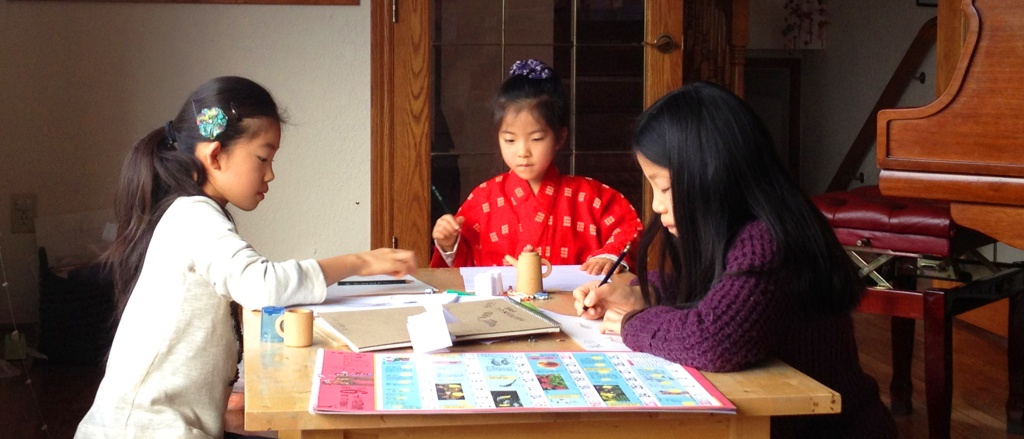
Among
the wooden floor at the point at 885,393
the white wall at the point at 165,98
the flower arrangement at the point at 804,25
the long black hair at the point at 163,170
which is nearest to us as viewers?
the long black hair at the point at 163,170

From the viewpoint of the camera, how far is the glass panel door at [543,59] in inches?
132

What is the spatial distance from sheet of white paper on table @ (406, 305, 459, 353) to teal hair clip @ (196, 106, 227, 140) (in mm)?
582

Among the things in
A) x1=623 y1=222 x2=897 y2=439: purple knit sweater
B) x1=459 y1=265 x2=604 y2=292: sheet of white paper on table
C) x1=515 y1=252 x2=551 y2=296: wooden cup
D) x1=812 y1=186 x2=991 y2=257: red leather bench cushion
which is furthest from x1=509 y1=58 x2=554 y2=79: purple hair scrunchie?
x1=623 y1=222 x2=897 y2=439: purple knit sweater

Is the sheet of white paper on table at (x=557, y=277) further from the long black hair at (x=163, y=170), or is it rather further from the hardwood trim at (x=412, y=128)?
the hardwood trim at (x=412, y=128)

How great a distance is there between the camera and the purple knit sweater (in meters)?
1.16

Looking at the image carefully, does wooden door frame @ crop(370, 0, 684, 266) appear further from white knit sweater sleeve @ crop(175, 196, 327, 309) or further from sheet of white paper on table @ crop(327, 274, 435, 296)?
white knit sweater sleeve @ crop(175, 196, 327, 309)

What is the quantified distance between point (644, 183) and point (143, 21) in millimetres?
1833

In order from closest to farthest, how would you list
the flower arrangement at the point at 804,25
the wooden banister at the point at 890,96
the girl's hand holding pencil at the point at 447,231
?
the girl's hand holding pencil at the point at 447,231
the wooden banister at the point at 890,96
the flower arrangement at the point at 804,25

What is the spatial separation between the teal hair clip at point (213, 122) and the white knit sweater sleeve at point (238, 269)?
0.15m

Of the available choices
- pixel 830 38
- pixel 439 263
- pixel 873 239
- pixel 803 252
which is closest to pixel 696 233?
pixel 803 252

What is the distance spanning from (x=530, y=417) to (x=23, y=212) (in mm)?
2824

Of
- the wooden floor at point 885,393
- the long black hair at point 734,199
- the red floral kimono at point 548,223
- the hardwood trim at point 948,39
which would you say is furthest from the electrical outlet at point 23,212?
the hardwood trim at point 948,39

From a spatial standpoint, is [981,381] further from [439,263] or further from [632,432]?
[632,432]

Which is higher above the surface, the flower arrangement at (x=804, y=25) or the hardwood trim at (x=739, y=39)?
the flower arrangement at (x=804, y=25)
